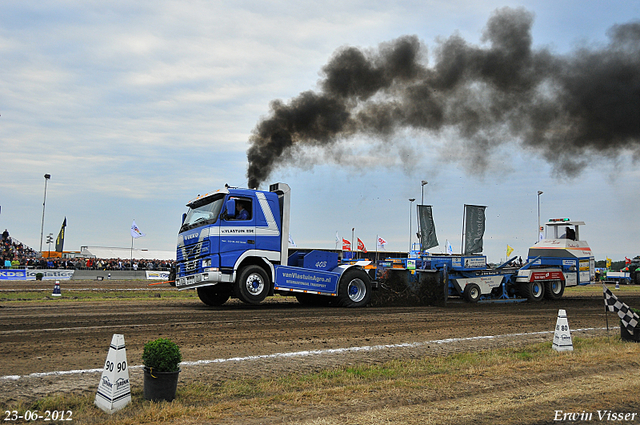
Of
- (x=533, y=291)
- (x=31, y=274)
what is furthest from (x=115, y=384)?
(x=31, y=274)

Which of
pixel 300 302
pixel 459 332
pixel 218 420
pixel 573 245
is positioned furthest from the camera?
pixel 573 245

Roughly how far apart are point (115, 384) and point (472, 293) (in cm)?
1527

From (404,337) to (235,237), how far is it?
20.3ft

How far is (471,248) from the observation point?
21.5m

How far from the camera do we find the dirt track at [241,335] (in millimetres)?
6496

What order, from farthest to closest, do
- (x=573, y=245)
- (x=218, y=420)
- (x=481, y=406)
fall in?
(x=573, y=245)
(x=481, y=406)
(x=218, y=420)

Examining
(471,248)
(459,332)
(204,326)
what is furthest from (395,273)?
(204,326)

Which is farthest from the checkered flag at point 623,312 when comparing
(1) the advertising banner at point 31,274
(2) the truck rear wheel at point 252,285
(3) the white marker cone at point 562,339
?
(1) the advertising banner at point 31,274

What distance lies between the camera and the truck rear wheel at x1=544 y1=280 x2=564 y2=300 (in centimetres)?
2039

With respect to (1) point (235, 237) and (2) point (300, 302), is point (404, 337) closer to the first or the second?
(1) point (235, 237)

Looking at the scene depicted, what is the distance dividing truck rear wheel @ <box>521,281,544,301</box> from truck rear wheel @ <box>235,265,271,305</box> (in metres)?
10.8

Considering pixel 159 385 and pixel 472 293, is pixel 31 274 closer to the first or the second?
pixel 472 293

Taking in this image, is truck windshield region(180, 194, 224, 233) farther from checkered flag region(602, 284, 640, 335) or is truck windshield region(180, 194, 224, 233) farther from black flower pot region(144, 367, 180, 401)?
checkered flag region(602, 284, 640, 335)

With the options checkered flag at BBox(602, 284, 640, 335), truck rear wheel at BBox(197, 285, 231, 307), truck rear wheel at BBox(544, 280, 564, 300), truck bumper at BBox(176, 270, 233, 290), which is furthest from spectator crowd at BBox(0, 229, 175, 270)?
checkered flag at BBox(602, 284, 640, 335)
